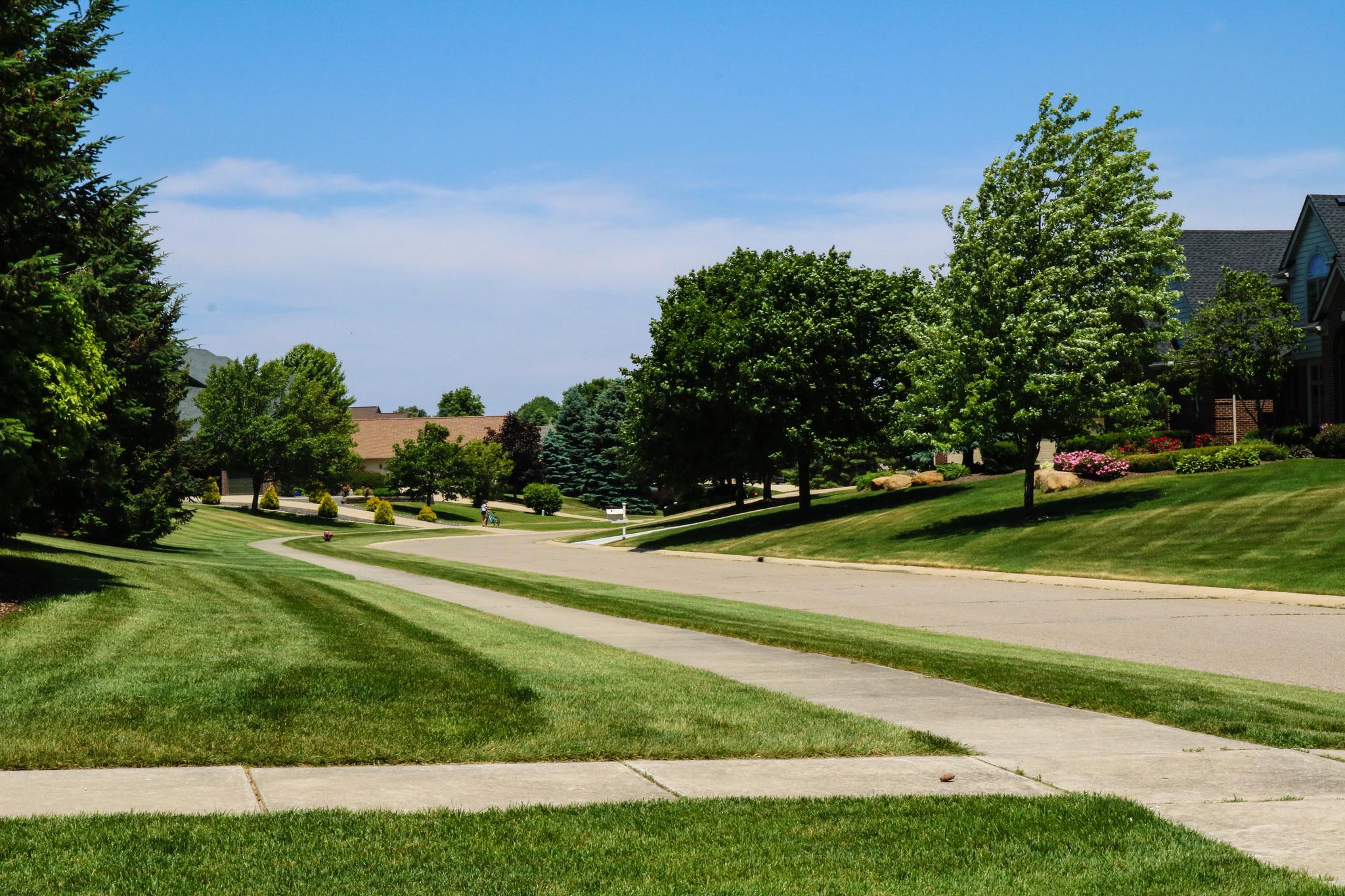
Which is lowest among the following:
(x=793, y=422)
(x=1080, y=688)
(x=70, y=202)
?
(x=1080, y=688)

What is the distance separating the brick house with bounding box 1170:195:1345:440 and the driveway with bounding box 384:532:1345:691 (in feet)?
64.3

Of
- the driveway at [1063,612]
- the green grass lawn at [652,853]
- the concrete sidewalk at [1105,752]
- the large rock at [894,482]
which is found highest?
the large rock at [894,482]

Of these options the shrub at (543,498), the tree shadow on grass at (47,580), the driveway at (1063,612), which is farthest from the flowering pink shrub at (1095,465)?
the shrub at (543,498)

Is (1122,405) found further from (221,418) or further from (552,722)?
(221,418)

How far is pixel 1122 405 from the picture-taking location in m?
33.7

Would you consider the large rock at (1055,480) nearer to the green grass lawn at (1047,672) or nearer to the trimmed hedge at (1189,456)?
the trimmed hedge at (1189,456)

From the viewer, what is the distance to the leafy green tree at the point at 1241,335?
1526 inches

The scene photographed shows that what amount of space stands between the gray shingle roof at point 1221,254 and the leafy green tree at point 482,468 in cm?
5248

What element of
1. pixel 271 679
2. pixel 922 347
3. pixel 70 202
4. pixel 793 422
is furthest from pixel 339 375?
pixel 271 679

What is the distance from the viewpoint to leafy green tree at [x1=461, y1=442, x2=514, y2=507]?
8650 centimetres

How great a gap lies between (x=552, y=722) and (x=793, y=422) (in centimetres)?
3534

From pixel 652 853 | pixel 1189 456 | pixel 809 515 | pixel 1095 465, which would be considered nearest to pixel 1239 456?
pixel 1189 456

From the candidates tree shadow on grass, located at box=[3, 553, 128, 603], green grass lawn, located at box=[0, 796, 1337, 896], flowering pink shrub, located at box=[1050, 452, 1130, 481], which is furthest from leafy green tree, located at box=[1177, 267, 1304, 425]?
green grass lawn, located at box=[0, 796, 1337, 896]

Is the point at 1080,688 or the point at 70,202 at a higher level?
the point at 70,202
